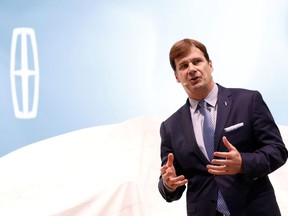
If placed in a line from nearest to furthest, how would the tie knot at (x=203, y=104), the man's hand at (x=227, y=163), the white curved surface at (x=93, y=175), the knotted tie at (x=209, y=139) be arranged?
1. the man's hand at (x=227, y=163)
2. the knotted tie at (x=209, y=139)
3. the tie knot at (x=203, y=104)
4. the white curved surface at (x=93, y=175)

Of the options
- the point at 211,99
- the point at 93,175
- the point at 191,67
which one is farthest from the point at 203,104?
the point at 93,175

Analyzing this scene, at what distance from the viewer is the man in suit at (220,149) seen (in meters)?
1.32

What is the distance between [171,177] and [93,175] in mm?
2188

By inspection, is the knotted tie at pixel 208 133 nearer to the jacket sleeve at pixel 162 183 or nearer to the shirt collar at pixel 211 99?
the shirt collar at pixel 211 99

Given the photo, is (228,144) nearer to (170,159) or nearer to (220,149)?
(220,149)

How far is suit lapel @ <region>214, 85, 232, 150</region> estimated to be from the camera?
1.40m

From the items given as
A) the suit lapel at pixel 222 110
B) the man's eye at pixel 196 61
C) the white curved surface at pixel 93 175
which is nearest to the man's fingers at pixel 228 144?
the suit lapel at pixel 222 110

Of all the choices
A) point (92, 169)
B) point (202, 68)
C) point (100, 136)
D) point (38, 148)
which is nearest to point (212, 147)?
point (202, 68)

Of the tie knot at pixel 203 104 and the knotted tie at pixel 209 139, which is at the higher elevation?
the tie knot at pixel 203 104

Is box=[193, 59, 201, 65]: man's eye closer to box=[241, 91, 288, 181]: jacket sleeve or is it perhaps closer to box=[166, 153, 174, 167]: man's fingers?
box=[241, 91, 288, 181]: jacket sleeve

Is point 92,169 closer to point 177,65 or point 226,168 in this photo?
point 177,65

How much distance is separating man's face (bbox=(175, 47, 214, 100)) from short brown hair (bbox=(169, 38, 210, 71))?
15 millimetres

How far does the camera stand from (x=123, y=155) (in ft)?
12.4

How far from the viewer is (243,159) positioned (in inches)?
50.4
